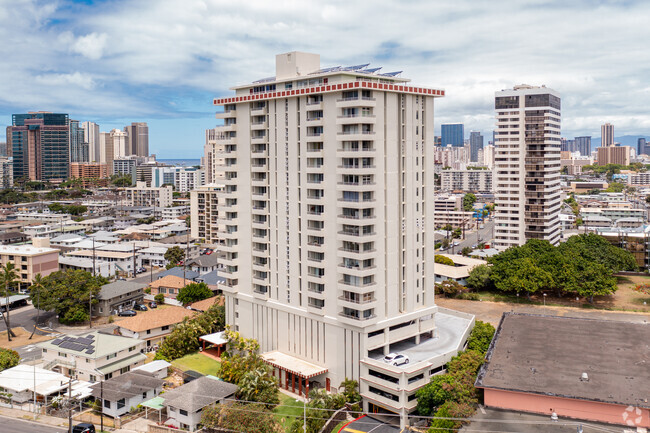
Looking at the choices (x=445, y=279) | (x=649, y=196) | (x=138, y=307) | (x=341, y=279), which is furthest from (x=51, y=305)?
(x=649, y=196)

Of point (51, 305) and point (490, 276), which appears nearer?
point (51, 305)

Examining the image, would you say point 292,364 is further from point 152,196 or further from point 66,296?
point 152,196

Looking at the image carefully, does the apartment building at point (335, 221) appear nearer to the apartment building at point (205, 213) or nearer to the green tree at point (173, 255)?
the green tree at point (173, 255)

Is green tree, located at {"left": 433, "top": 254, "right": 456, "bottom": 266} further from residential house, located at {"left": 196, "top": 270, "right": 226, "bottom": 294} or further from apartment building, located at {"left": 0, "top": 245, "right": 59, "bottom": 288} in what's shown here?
apartment building, located at {"left": 0, "top": 245, "right": 59, "bottom": 288}

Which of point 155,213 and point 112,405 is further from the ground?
point 155,213

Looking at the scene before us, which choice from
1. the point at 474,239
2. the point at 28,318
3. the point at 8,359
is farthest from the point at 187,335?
the point at 474,239

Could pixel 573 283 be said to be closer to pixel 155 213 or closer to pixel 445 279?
pixel 445 279

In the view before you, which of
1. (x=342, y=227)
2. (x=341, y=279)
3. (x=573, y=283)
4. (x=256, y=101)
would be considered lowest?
(x=573, y=283)
